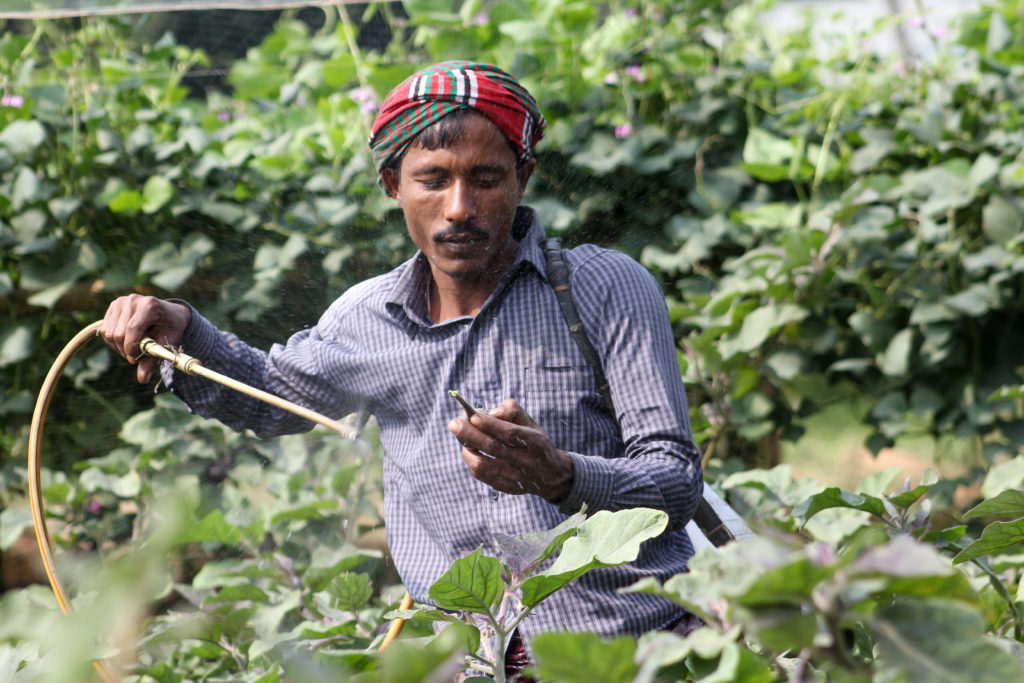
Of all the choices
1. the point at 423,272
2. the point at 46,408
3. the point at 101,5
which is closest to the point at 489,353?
the point at 423,272

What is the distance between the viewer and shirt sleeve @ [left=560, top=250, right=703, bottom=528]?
1.34 m

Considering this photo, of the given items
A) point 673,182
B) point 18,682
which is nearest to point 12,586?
point 673,182

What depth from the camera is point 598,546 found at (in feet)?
2.64

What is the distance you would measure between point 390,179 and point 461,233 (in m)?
0.20

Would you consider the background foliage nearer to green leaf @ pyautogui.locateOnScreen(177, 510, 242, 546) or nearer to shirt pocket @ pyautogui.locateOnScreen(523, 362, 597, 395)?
green leaf @ pyautogui.locateOnScreen(177, 510, 242, 546)

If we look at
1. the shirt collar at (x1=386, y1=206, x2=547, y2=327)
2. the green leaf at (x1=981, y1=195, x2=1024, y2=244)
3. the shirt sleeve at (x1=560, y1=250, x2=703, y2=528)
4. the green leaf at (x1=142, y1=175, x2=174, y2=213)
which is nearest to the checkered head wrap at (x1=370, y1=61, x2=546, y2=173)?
the shirt collar at (x1=386, y1=206, x2=547, y2=327)

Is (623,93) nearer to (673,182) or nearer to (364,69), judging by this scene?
(673,182)

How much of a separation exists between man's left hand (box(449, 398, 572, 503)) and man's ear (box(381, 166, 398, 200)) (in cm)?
56

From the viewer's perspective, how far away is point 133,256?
112 inches

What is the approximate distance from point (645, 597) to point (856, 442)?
141 inches

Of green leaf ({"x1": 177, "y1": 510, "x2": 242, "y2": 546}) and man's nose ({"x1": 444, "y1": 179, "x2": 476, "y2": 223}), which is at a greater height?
man's nose ({"x1": 444, "y1": 179, "x2": 476, "y2": 223})

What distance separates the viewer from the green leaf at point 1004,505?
3.05ft

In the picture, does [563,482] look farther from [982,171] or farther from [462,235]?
[982,171]

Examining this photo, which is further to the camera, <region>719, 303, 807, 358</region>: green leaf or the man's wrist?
<region>719, 303, 807, 358</region>: green leaf
